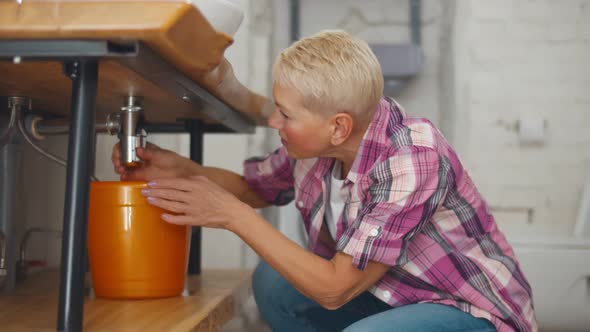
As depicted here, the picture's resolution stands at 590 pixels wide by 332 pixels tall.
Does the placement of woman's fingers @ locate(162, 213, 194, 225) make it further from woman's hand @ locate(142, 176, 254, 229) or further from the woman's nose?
the woman's nose

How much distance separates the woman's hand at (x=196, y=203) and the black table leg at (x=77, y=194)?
0.21 m

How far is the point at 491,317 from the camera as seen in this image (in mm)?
1008

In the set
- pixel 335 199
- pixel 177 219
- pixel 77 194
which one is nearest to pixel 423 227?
pixel 335 199

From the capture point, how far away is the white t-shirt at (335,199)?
1122 mm

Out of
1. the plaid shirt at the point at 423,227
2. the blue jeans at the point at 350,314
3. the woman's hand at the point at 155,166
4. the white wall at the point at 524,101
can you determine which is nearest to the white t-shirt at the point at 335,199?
the plaid shirt at the point at 423,227

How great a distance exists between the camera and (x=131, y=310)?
0.93 m

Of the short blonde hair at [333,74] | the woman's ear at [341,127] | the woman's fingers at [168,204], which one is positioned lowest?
the woman's fingers at [168,204]

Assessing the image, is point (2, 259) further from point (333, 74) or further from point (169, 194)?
point (333, 74)

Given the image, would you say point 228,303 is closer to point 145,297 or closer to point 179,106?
point 145,297

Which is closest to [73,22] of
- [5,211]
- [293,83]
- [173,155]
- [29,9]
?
[29,9]

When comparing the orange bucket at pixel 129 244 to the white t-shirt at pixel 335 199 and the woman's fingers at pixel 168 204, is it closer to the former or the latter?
the woman's fingers at pixel 168 204

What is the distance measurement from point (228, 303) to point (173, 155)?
273 mm

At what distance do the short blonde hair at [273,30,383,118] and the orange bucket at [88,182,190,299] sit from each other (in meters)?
0.28

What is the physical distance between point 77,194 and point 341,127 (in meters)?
0.45
